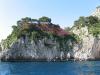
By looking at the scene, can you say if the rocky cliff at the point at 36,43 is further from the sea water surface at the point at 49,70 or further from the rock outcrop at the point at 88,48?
the sea water surface at the point at 49,70

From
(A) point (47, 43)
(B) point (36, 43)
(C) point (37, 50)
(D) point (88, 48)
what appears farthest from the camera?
(D) point (88, 48)

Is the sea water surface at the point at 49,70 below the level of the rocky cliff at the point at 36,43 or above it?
below

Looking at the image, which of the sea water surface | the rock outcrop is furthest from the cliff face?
the sea water surface

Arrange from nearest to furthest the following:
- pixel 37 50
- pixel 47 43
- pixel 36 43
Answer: pixel 37 50 < pixel 36 43 < pixel 47 43

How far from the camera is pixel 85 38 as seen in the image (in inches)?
4195

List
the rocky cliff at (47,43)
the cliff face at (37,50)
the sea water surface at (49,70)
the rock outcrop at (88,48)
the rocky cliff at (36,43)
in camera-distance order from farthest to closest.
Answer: the rock outcrop at (88,48) → the rocky cliff at (47,43) → the rocky cliff at (36,43) → the cliff face at (37,50) → the sea water surface at (49,70)

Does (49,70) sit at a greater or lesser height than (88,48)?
lesser

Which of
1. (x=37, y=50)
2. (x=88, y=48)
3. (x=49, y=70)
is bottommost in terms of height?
(x=49, y=70)

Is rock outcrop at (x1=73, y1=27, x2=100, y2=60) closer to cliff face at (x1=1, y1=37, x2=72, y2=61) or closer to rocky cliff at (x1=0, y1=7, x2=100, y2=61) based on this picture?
rocky cliff at (x1=0, y1=7, x2=100, y2=61)

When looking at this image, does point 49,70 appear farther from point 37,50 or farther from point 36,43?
point 36,43

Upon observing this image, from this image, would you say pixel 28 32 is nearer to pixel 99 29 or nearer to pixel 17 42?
pixel 17 42

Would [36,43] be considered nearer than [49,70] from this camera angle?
No

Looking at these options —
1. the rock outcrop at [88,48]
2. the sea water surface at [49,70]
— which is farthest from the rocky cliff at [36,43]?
the sea water surface at [49,70]

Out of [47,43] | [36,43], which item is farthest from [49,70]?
[47,43]
